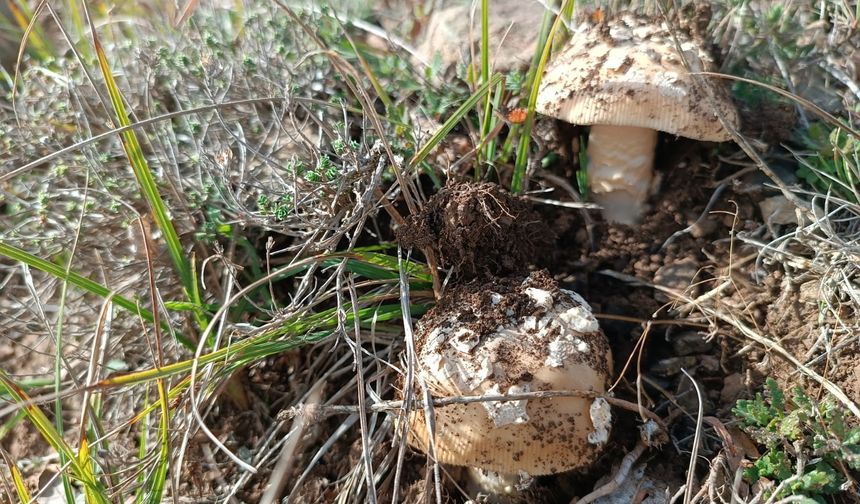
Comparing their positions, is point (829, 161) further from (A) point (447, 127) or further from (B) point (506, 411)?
(B) point (506, 411)

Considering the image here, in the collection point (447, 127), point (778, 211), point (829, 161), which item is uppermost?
point (447, 127)

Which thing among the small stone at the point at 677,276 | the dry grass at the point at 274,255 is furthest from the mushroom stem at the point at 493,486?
the small stone at the point at 677,276

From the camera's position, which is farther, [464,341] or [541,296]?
[541,296]

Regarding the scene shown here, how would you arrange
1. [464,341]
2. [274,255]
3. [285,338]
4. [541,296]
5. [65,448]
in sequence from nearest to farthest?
[65,448], [464,341], [541,296], [285,338], [274,255]

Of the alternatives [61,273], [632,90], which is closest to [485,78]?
[632,90]

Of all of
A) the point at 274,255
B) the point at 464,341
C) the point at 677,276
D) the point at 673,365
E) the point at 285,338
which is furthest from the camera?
the point at 274,255

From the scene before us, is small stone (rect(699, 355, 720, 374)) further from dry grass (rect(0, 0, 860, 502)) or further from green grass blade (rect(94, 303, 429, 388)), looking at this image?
green grass blade (rect(94, 303, 429, 388))

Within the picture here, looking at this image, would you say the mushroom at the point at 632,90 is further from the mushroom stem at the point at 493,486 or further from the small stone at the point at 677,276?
the mushroom stem at the point at 493,486
